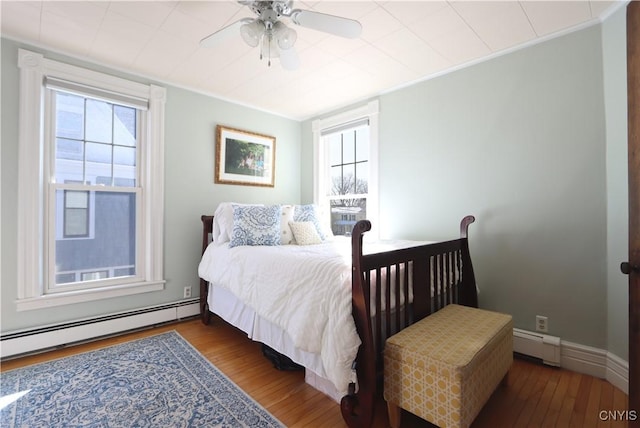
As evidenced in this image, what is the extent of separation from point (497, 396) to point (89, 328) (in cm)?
301

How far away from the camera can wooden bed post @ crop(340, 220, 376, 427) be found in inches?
52.5

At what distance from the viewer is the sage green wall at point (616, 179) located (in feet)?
5.66

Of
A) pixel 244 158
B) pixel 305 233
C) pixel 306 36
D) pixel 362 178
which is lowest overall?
pixel 305 233

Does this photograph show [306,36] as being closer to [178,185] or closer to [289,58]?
[289,58]

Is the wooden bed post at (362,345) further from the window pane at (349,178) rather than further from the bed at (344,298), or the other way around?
the window pane at (349,178)

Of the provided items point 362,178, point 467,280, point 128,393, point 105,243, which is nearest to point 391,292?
point 467,280

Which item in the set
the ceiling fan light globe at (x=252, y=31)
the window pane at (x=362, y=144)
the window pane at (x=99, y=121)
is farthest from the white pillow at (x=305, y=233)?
the window pane at (x=99, y=121)

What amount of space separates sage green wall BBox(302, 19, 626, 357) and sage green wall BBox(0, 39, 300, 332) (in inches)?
74.0

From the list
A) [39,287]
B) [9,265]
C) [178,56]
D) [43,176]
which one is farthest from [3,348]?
[178,56]

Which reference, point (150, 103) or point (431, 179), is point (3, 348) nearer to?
point (150, 103)

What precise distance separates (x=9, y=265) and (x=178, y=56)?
2008 mm

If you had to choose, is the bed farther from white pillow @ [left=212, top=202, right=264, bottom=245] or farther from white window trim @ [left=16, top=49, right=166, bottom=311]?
white window trim @ [left=16, top=49, right=166, bottom=311]

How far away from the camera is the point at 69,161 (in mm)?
2447

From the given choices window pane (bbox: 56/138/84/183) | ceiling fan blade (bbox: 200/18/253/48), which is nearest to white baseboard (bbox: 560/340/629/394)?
ceiling fan blade (bbox: 200/18/253/48)
